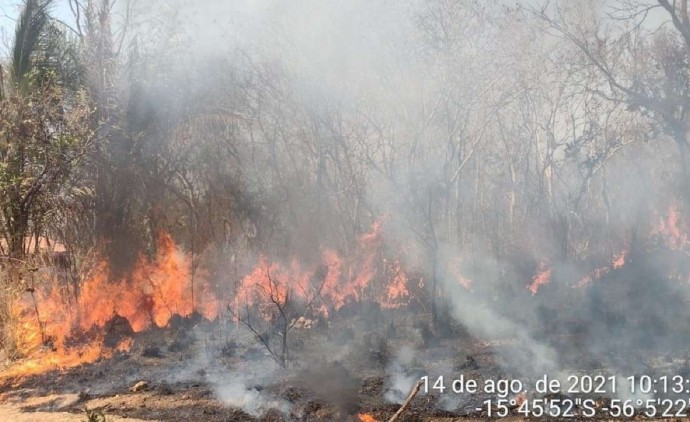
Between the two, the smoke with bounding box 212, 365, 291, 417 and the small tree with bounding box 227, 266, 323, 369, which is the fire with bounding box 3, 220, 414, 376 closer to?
the small tree with bounding box 227, 266, 323, 369

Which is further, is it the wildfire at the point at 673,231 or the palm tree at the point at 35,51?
the wildfire at the point at 673,231

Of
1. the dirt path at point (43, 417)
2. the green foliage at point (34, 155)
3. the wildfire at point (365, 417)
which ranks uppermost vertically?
the green foliage at point (34, 155)

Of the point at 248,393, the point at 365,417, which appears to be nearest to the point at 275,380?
the point at 248,393

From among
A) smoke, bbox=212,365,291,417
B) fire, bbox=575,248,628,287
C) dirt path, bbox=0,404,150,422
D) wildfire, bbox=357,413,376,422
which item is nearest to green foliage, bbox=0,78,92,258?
dirt path, bbox=0,404,150,422

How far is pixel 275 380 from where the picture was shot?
7949 millimetres

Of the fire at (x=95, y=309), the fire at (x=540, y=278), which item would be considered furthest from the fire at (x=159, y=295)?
the fire at (x=540, y=278)

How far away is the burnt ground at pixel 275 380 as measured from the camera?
6707 millimetres

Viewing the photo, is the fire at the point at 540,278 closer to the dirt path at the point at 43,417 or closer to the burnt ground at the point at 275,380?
the burnt ground at the point at 275,380

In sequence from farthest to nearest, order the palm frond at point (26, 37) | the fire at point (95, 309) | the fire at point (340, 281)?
the fire at point (340, 281) → the palm frond at point (26, 37) → the fire at point (95, 309)

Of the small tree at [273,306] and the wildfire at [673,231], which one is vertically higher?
the wildfire at [673,231]

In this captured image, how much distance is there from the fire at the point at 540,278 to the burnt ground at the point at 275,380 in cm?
397

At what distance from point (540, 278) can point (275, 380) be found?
8.51m

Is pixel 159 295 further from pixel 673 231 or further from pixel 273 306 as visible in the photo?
pixel 673 231

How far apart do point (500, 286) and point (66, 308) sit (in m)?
10.3
